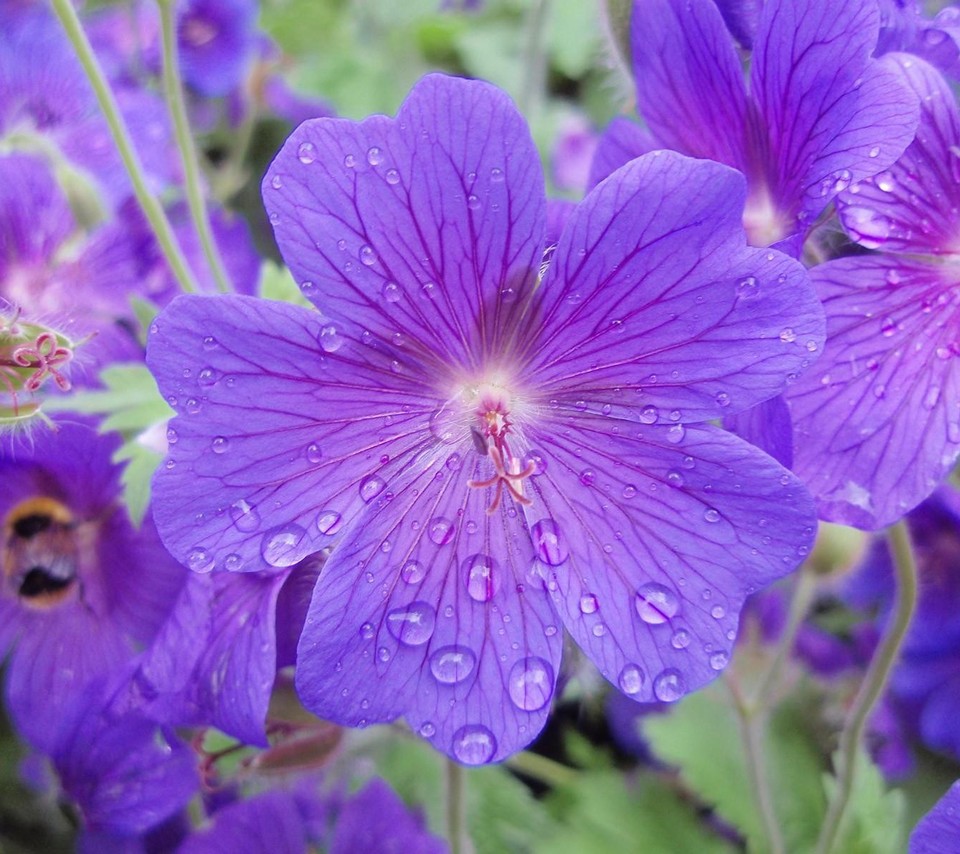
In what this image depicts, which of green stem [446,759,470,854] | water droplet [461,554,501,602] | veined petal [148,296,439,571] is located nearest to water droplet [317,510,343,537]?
veined petal [148,296,439,571]

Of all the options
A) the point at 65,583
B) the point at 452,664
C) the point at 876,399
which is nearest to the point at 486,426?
the point at 452,664

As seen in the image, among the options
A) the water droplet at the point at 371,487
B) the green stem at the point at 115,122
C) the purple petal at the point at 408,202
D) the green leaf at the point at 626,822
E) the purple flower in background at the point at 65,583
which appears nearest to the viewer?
the purple petal at the point at 408,202

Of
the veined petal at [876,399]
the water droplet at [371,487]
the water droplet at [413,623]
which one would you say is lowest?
the water droplet at [413,623]

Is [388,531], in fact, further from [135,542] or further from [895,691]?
[895,691]

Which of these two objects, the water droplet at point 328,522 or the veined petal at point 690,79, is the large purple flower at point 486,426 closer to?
the water droplet at point 328,522

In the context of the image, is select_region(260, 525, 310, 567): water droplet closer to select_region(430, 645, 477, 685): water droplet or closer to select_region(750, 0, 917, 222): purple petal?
select_region(430, 645, 477, 685): water droplet

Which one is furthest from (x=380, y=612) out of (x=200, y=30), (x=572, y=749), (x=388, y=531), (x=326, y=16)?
(x=326, y=16)

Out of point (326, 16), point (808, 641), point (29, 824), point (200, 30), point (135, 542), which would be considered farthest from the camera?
point (326, 16)

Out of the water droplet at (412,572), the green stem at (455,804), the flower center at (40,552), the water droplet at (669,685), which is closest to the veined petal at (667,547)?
the water droplet at (669,685)

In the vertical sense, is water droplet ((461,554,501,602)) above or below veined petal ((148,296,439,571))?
below
